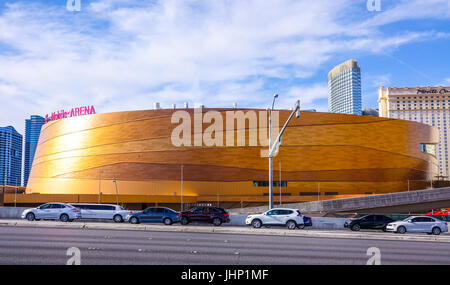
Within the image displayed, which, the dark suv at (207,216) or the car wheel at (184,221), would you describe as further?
the car wheel at (184,221)

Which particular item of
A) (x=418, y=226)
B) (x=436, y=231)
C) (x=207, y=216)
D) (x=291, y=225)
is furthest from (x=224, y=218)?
(x=436, y=231)

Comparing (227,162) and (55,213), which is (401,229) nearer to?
(55,213)

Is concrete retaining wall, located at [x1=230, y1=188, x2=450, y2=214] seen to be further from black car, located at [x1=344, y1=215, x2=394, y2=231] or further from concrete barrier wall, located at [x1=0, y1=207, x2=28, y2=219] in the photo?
concrete barrier wall, located at [x1=0, y1=207, x2=28, y2=219]

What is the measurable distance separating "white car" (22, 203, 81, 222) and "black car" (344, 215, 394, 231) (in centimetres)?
2090

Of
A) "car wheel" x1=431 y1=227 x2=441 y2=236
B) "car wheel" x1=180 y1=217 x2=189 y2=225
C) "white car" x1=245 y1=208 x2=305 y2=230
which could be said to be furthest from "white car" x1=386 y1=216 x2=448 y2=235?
"car wheel" x1=180 y1=217 x2=189 y2=225

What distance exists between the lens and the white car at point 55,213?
101 feet

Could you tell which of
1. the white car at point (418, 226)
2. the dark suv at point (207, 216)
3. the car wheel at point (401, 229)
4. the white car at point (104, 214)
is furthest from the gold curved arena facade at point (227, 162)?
the car wheel at point (401, 229)

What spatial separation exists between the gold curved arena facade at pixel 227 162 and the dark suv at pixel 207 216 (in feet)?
131

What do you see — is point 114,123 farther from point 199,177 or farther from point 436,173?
point 436,173

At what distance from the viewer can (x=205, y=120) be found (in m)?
72.2

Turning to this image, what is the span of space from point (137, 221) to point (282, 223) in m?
11.0

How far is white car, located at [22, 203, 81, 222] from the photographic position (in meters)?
30.7

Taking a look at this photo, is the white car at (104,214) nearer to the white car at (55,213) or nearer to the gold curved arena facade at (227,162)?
the white car at (55,213)
